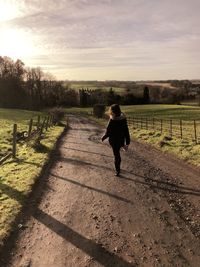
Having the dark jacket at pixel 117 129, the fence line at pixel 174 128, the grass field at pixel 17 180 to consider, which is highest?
the dark jacket at pixel 117 129

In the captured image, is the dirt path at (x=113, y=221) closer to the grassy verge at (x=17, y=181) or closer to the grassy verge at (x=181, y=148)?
the grassy verge at (x=17, y=181)

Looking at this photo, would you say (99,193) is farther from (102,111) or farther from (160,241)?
(102,111)

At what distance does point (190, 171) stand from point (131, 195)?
4.28 m

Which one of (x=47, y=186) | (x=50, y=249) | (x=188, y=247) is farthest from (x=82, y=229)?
(x=47, y=186)

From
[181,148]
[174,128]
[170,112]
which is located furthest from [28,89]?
[181,148]

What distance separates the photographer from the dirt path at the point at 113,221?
6.11 metres

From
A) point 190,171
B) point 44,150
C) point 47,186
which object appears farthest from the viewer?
point 44,150

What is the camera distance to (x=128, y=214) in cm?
819

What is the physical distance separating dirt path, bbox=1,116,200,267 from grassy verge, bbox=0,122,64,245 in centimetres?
40

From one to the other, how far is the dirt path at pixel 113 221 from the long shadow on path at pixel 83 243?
0.6 inches

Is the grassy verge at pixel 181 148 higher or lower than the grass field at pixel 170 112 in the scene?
higher

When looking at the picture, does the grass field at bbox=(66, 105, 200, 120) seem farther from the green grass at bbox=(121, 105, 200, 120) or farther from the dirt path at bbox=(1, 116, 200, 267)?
the dirt path at bbox=(1, 116, 200, 267)

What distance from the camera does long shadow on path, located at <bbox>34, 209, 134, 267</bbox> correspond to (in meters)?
5.92

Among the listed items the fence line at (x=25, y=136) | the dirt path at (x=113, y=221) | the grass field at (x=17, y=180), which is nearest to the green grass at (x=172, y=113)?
the fence line at (x=25, y=136)
